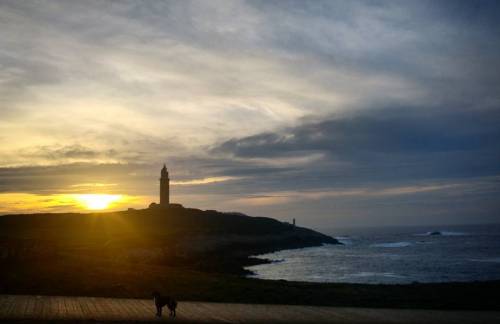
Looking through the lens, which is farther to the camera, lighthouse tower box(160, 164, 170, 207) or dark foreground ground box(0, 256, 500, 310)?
lighthouse tower box(160, 164, 170, 207)

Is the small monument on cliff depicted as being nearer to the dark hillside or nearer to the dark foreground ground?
the dark hillside

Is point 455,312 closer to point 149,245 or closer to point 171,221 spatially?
point 149,245

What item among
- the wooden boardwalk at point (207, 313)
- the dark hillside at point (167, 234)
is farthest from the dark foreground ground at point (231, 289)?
the dark hillside at point (167, 234)

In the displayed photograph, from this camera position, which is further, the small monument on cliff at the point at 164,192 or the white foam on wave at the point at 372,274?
the small monument on cliff at the point at 164,192

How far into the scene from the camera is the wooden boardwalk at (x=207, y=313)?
749 inches

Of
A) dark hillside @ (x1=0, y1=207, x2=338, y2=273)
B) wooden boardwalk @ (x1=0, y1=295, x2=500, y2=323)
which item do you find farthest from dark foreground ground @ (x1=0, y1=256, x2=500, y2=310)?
dark hillside @ (x1=0, y1=207, x2=338, y2=273)

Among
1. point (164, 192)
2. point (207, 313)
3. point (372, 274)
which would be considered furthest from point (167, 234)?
point (207, 313)

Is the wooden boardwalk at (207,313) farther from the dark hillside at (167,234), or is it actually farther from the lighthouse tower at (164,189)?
the lighthouse tower at (164,189)

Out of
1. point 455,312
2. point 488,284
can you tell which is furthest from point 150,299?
point 488,284

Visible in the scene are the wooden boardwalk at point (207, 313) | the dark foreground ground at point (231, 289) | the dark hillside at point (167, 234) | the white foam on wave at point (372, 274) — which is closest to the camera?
the wooden boardwalk at point (207, 313)

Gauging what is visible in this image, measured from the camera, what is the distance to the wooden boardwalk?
19.0 meters

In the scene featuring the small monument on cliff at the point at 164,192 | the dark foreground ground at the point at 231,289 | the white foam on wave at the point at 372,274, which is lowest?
the white foam on wave at the point at 372,274

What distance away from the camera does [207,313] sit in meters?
20.6

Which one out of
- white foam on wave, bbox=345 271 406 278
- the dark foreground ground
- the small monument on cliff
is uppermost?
the small monument on cliff
